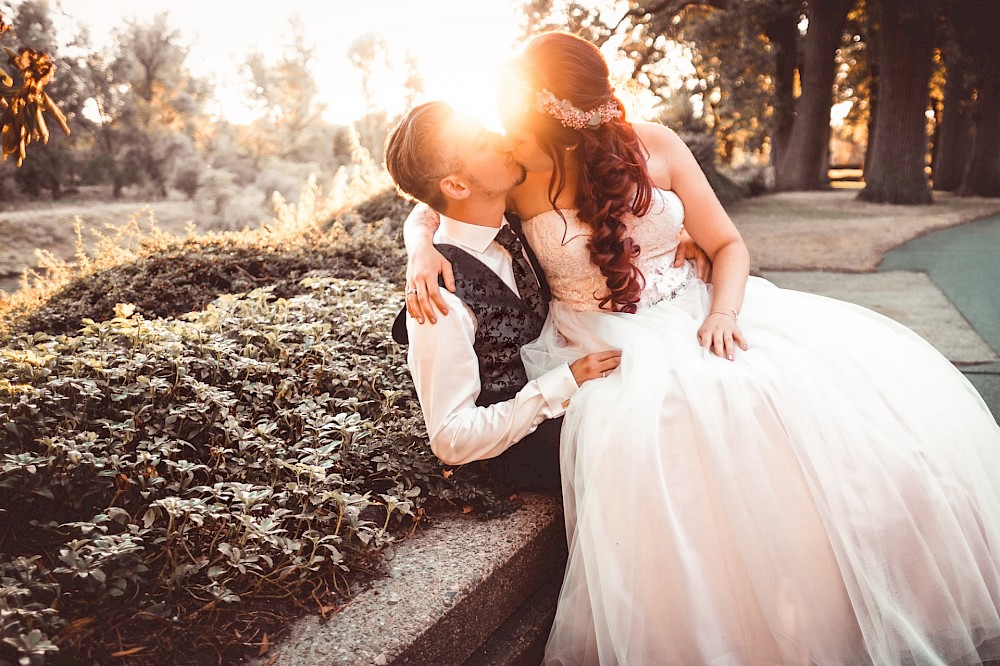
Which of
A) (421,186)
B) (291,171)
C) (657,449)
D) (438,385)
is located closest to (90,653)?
(438,385)

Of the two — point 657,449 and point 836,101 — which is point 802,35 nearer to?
point 836,101

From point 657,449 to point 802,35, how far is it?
22.2 m

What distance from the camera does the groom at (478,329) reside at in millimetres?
2307

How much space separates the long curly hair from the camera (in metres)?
2.63

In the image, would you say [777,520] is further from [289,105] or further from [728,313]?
[289,105]

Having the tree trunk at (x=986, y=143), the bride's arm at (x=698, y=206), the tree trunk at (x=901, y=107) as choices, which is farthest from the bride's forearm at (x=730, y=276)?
the tree trunk at (x=986, y=143)

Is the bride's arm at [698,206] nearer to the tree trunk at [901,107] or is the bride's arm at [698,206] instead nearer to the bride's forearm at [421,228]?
the bride's forearm at [421,228]

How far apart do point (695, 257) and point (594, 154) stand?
0.62m

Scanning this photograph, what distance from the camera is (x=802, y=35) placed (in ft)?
67.8

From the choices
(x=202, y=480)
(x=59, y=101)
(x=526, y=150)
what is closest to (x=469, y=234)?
(x=526, y=150)

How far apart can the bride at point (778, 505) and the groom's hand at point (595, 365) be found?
1.7 inches

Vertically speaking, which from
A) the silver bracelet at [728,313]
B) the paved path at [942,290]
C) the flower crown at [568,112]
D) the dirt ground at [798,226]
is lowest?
the paved path at [942,290]

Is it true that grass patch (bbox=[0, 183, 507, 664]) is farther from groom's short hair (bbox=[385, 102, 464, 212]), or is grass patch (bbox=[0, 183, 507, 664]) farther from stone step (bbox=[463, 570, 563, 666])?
groom's short hair (bbox=[385, 102, 464, 212])

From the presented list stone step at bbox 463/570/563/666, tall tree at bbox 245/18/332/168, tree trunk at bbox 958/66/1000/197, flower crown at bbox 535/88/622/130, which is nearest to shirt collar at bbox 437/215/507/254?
flower crown at bbox 535/88/622/130
